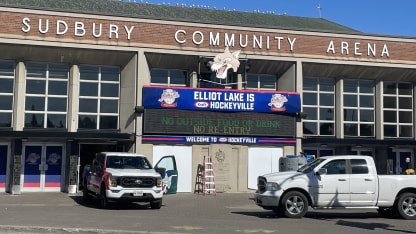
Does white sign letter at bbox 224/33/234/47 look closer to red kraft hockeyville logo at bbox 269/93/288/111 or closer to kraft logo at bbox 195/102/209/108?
kraft logo at bbox 195/102/209/108

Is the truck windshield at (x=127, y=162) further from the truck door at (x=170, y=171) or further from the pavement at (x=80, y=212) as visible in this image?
the truck door at (x=170, y=171)

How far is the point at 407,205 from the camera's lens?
45.9 ft

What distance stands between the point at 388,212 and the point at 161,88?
39.6 feet

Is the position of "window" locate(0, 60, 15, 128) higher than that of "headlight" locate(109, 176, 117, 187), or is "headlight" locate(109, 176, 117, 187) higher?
"window" locate(0, 60, 15, 128)

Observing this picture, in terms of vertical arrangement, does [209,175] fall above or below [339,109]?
below

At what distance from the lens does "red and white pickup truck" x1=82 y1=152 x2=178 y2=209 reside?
15.4 meters

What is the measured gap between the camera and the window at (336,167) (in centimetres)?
1406

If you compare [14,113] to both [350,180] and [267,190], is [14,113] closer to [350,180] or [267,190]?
[267,190]

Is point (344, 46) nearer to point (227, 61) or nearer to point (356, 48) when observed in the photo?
point (356, 48)

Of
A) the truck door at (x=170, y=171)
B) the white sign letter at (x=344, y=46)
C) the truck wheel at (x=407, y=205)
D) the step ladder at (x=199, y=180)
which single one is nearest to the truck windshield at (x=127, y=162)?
the truck door at (x=170, y=171)

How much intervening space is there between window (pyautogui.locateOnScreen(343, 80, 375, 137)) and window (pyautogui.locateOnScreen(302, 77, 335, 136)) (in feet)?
2.53

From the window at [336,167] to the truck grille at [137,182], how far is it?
18.1 ft

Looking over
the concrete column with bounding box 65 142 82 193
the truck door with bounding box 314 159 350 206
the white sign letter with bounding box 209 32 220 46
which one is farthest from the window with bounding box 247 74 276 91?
the truck door with bounding box 314 159 350 206

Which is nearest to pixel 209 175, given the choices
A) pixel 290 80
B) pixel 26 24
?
pixel 290 80
